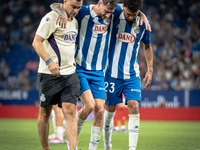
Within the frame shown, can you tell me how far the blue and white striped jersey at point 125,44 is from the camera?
16.0 feet

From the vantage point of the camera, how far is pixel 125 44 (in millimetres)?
4879

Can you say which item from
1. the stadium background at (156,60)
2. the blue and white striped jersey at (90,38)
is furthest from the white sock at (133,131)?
the stadium background at (156,60)

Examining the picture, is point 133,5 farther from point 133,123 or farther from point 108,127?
point 108,127

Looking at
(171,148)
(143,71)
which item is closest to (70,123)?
(171,148)

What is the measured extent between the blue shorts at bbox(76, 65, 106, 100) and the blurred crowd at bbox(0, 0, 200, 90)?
10295 mm

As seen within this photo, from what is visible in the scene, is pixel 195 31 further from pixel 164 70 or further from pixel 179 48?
pixel 164 70

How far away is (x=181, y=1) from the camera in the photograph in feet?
62.2

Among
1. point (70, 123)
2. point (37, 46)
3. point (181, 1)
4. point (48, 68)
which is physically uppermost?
point (181, 1)

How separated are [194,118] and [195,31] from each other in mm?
6263

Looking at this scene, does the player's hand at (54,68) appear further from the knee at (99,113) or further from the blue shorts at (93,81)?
the knee at (99,113)

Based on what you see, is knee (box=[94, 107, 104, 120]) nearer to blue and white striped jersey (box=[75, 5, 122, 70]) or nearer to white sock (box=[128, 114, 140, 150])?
white sock (box=[128, 114, 140, 150])

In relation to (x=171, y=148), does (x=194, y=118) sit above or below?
below

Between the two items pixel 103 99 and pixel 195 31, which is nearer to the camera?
pixel 103 99

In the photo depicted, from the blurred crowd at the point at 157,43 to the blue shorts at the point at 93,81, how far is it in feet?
33.8
